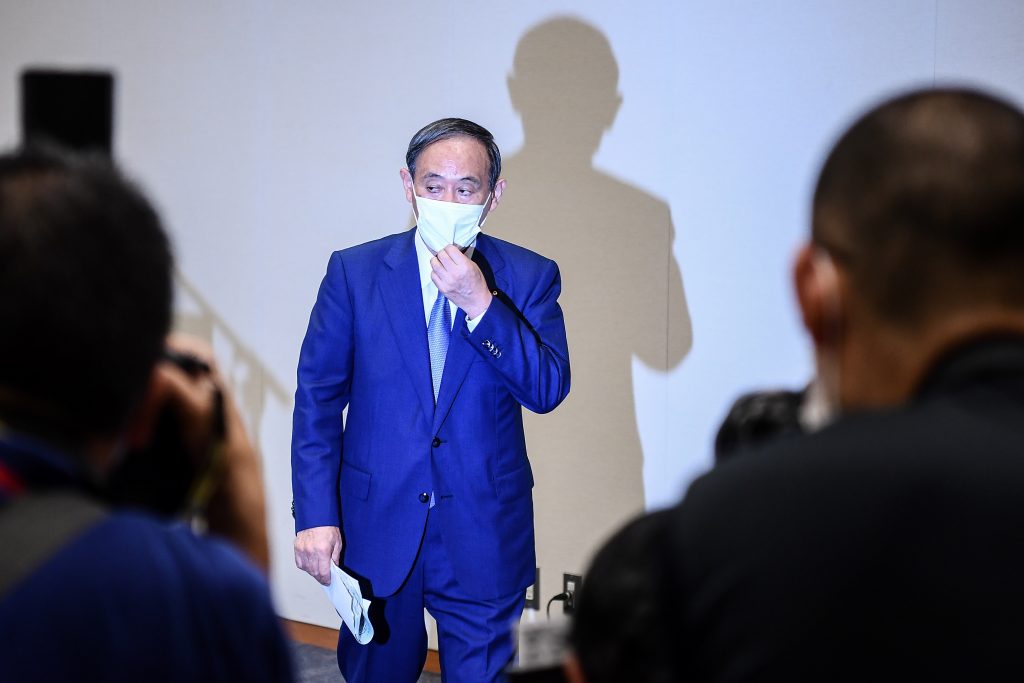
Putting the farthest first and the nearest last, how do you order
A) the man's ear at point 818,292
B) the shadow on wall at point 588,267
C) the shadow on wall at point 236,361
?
the shadow on wall at point 236,361 → the shadow on wall at point 588,267 → the man's ear at point 818,292

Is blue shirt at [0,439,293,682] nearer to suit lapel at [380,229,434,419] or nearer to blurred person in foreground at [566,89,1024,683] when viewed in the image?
blurred person in foreground at [566,89,1024,683]

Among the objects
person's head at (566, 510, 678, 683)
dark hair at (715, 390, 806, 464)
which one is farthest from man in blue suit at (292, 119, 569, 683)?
person's head at (566, 510, 678, 683)

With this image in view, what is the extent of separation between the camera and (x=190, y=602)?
0.67m

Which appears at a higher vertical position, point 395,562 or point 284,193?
point 284,193

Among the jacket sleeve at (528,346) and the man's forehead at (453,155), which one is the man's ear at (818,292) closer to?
the jacket sleeve at (528,346)

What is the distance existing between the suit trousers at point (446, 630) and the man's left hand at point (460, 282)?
0.47 meters

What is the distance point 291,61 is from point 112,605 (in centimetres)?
358

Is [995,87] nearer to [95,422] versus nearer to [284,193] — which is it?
[284,193]

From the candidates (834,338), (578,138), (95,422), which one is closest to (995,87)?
(578,138)

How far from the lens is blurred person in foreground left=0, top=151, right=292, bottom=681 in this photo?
2.06 feet

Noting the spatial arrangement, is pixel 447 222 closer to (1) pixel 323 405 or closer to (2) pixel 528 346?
(2) pixel 528 346

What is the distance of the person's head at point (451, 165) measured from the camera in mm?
2496

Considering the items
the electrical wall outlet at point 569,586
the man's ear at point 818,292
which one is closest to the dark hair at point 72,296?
the man's ear at point 818,292

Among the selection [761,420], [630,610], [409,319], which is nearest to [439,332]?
[409,319]
